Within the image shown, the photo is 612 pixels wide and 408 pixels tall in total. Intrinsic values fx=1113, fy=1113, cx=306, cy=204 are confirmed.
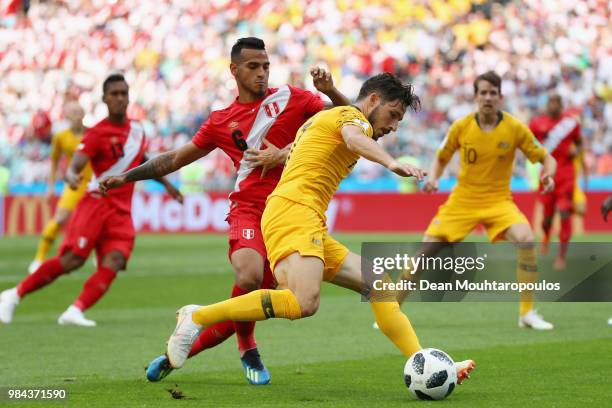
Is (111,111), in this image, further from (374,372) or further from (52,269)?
(374,372)

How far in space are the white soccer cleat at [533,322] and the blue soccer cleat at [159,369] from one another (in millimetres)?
4703

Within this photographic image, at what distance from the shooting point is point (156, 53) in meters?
37.3

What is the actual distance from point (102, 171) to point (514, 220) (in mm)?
4229

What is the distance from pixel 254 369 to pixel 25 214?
22.6 metres

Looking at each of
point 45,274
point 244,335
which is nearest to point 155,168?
point 244,335

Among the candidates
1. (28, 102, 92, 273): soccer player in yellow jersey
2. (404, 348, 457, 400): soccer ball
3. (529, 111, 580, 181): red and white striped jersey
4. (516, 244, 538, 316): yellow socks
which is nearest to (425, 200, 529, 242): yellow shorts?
(516, 244, 538, 316): yellow socks

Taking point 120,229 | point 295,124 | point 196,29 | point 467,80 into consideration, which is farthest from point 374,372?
point 196,29

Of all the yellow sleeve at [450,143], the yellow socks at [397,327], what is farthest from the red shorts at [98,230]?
the yellow socks at [397,327]

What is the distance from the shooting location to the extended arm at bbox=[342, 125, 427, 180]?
5.69 meters

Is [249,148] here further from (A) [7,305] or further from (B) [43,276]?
(A) [7,305]

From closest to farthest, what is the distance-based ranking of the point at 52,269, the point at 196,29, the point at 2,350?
the point at 2,350, the point at 52,269, the point at 196,29

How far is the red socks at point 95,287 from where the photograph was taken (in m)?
11.4

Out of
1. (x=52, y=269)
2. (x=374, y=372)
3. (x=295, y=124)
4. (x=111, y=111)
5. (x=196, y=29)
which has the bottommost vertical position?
(x=374, y=372)

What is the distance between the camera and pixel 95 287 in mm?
11375
